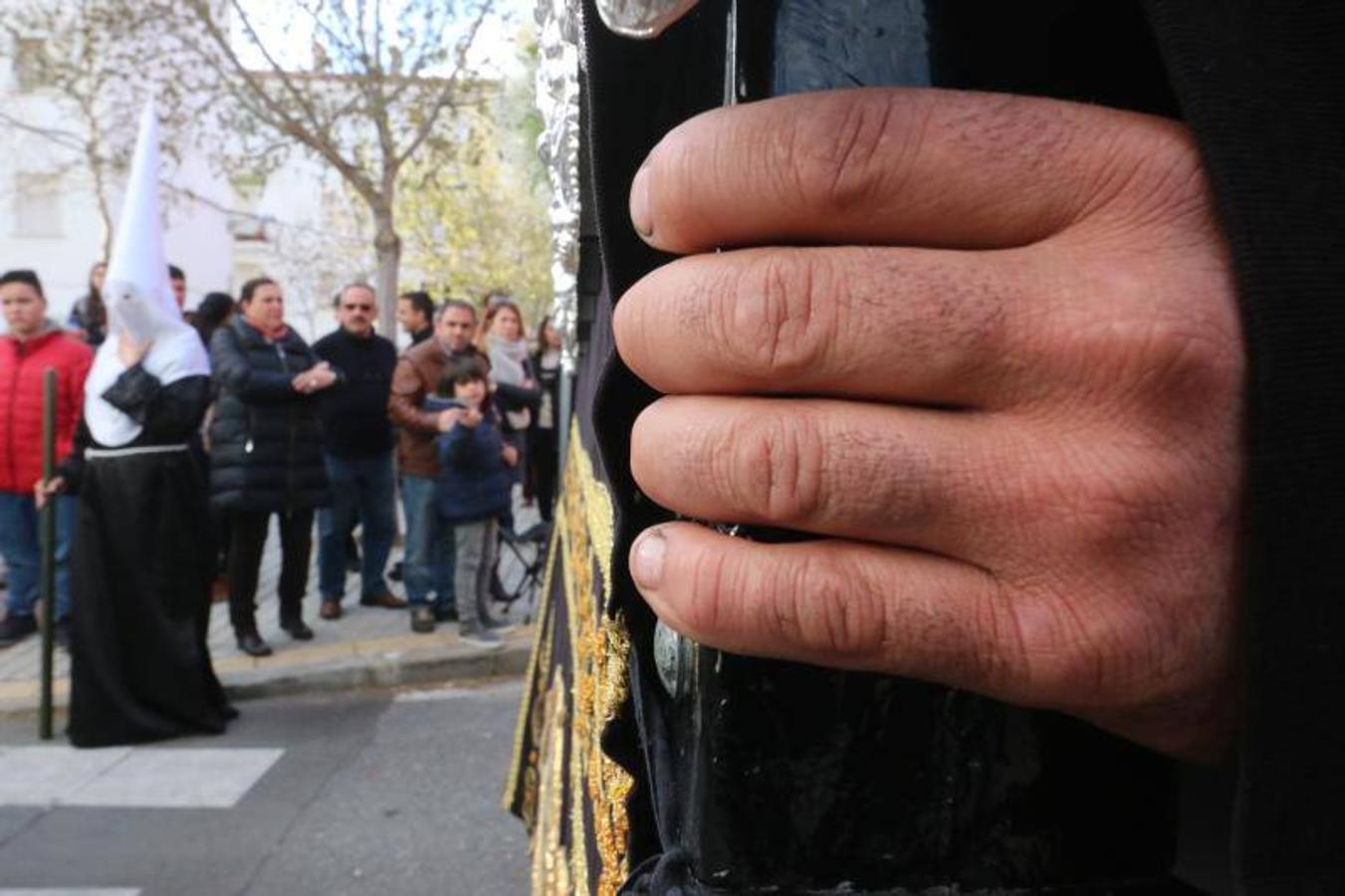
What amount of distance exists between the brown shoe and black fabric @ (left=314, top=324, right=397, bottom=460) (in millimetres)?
979

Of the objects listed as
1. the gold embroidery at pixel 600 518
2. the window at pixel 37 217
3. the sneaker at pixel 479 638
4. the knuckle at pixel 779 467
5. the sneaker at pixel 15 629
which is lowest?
the sneaker at pixel 15 629

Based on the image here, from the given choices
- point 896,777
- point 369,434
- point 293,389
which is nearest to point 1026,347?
point 896,777

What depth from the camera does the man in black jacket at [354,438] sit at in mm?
7133

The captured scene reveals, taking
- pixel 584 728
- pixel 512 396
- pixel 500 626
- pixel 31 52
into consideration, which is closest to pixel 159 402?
pixel 500 626

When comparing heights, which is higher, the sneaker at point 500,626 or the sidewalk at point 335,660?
the sneaker at point 500,626

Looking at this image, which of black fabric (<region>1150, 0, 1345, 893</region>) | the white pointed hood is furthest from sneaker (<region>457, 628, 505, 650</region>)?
black fabric (<region>1150, 0, 1345, 893</region>)

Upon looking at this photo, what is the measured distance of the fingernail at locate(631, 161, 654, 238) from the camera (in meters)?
0.60

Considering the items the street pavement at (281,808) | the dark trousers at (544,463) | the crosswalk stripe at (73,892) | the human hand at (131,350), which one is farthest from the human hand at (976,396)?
the dark trousers at (544,463)

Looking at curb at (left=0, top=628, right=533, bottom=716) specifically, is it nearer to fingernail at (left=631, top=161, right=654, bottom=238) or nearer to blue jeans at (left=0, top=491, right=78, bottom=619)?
blue jeans at (left=0, top=491, right=78, bottom=619)

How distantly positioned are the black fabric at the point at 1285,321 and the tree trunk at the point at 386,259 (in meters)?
11.8

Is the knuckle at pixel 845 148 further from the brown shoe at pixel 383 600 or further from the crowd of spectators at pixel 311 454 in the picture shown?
the brown shoe at pixel 383 600

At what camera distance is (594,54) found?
0.65 meters

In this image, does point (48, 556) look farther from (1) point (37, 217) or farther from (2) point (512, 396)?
(1) point (37, 217)

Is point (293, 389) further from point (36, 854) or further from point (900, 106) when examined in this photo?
point (900, 106)
